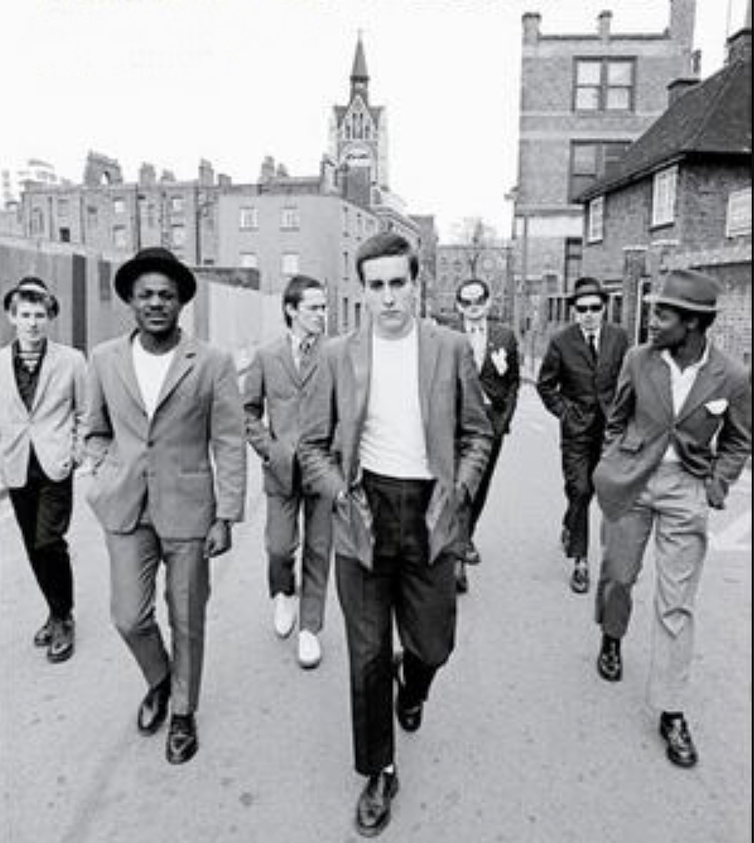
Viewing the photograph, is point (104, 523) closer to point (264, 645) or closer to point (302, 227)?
point (264, 645)

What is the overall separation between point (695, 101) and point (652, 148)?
1828mm

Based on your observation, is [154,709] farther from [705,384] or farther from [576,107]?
[576,107]

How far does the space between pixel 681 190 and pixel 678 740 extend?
18304 millimetres

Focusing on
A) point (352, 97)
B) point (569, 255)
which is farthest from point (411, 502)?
point (352, 97)

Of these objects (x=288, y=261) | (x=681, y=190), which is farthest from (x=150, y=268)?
(x=288, y=261)

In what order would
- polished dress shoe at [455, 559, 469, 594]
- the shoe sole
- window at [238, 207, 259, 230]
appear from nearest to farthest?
the shoe sole, polished dress shoe at [455, 559, 469, 594], window at [238, 207, 259, 230]

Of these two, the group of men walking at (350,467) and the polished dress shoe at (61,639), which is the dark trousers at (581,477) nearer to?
the group of men walking at (350,467)

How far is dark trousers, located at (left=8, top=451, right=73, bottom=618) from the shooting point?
4000 mm

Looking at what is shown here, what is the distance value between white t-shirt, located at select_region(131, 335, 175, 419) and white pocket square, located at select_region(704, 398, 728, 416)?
89.9 inches

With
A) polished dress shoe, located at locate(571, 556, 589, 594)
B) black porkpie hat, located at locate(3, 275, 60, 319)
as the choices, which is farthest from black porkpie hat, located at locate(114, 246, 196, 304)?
polished dress shoe, located at locate(571, 556, 589, 594)

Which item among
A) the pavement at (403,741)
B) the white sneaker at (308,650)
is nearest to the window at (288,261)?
the pavement at (403,741)

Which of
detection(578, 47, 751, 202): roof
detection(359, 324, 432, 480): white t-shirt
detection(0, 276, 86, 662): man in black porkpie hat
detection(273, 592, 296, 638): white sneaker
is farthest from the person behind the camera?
detection(578, 47, 751, 202): roof

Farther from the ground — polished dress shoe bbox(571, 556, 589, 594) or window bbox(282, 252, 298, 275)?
window bbox(282, 252, 298, 275)

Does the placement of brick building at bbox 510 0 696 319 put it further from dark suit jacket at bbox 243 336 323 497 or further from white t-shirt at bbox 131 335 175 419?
white t-shirt at bbox 131 335 175 419
